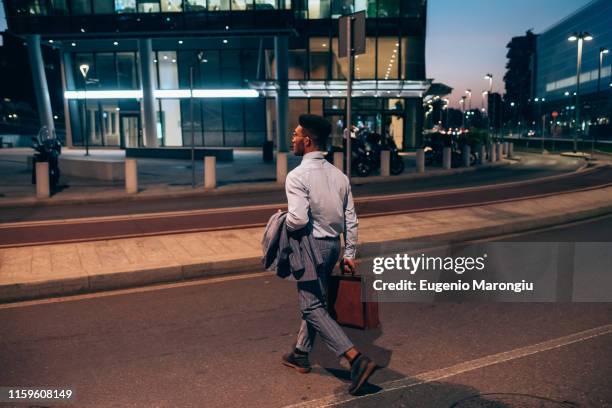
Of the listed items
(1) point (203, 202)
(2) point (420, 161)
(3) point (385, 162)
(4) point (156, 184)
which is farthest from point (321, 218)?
(2) point (420, 161)

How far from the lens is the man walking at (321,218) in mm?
3609

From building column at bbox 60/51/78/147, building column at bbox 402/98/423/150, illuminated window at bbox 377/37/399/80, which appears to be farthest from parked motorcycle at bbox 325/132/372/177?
building column at bbox 60/51/78/147

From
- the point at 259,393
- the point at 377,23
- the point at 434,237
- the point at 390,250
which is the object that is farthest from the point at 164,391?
the point at 377,23

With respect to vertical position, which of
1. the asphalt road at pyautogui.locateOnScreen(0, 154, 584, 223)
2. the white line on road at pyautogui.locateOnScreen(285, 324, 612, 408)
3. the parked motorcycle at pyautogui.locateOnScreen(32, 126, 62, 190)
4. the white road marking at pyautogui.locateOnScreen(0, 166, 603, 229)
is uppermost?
the parked motorcycle at pyautogui.locateOnScreen(32, 126, 62, 190)

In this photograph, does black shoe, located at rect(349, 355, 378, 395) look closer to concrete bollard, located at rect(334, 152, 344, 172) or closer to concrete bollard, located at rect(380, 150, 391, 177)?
concrete bollard, located at rect(334, 152, 344, 172)

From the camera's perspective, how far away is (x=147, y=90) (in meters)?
36.0

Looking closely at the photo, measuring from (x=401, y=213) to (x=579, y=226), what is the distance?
3181mm

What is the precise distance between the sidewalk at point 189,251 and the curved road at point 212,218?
0.98 meters

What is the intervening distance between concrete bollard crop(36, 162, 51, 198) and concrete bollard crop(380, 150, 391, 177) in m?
10.7

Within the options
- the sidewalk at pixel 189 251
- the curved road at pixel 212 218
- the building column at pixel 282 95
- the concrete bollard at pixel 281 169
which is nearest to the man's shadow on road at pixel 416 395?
the sidewalk at pixel 189 251

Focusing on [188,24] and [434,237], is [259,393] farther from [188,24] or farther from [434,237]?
[188,24]

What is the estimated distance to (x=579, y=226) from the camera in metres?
9.91

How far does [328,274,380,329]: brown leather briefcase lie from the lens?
3758 mm

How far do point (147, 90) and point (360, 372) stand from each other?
115ft
